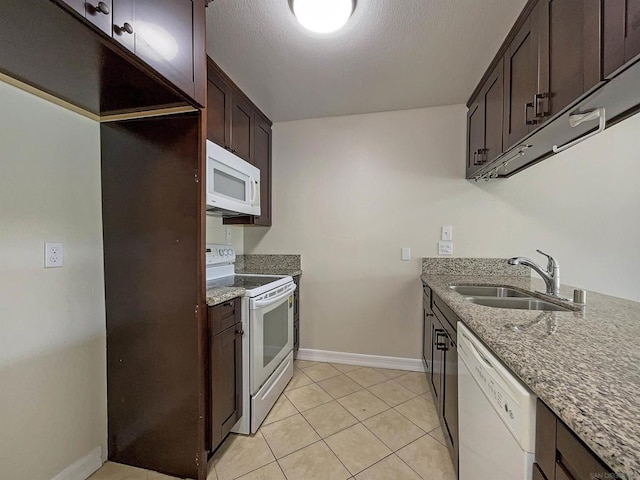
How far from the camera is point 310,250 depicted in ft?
9.00

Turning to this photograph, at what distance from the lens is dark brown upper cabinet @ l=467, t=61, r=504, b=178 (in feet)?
5.56

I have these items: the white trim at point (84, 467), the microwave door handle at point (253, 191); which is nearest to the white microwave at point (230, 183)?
the microwave door handle at point (253, 191)

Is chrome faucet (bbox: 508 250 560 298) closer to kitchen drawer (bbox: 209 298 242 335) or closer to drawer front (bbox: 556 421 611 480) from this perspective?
drawer front (bbox: 556 421 611 480)

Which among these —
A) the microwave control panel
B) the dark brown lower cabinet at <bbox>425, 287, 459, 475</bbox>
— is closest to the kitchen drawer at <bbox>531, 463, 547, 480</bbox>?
the dark brown lower cabinet at <bbox>425, 287, 459, 475</bbox>

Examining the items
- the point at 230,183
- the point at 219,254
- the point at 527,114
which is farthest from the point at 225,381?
the point at 527,114

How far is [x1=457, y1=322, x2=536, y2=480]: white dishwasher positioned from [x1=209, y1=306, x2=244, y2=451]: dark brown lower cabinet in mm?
1160

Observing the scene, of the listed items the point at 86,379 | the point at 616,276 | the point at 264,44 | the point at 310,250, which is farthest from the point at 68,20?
→ the point at 616,276

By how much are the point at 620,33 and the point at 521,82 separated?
0.63 metres

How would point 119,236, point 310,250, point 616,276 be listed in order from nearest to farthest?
point 119,236 → point 616,276 → point 310,250

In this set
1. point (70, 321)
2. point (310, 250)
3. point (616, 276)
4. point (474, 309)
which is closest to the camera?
point (474, 309)

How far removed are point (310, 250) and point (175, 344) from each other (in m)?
1.56

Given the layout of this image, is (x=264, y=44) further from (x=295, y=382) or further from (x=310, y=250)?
(x=295, y=382)

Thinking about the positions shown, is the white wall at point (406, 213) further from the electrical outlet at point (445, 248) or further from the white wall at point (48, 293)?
the white wall at point (48, 293)

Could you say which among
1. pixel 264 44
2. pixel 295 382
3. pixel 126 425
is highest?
pixel 264 44
